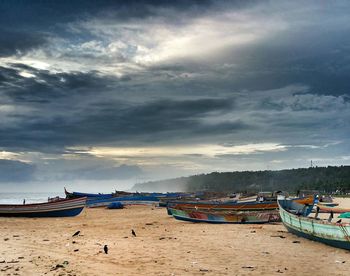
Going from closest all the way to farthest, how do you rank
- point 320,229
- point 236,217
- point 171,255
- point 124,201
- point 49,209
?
point 171,255, point 320,229, point 236,217, point 49,209, point 124,201

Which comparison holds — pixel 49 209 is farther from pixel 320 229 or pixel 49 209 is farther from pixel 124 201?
pixel 320 229

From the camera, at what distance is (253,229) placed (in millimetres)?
22875

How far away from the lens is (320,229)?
54.6 feet

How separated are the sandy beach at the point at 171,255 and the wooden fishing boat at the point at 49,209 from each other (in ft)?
40.6

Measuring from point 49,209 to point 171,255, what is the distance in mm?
22226

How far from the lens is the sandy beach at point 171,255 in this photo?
11.8 meters

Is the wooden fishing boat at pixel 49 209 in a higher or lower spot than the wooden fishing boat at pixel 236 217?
higher

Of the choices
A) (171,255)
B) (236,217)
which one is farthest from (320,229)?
(236,217)

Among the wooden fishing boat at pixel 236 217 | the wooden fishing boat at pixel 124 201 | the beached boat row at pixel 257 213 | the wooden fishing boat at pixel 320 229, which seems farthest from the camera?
the wooden fishing boat at pixel 124 201

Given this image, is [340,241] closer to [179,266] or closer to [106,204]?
[179,266]

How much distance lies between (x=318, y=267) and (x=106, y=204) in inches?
1712

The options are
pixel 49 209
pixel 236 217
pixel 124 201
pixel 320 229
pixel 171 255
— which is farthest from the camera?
pixel 124 201

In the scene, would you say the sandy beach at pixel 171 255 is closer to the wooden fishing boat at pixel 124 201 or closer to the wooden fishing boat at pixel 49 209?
the wooden fishing boat at pixel 49 209

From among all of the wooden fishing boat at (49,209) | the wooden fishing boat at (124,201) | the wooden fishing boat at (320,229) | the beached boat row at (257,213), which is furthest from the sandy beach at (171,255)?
the wooden fishing boat at (124,201)
